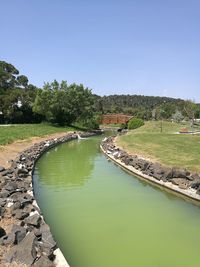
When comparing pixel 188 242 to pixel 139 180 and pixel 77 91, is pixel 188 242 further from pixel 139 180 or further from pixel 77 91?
pixel 77 91

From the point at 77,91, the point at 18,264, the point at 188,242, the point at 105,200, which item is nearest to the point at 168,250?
the point at 188,242

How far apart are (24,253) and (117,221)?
14.9 ft

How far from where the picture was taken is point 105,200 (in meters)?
13.7

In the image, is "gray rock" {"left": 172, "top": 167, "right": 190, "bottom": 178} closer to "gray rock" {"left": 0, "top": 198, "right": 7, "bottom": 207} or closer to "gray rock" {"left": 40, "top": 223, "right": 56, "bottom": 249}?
"gray rock" {"left": 0, "top": 198, "right": 7, "bottom": 207}

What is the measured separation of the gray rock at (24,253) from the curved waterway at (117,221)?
3.89 ft

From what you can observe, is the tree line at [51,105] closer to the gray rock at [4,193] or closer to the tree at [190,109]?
the tree at [190,109]

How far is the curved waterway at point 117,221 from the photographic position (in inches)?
333

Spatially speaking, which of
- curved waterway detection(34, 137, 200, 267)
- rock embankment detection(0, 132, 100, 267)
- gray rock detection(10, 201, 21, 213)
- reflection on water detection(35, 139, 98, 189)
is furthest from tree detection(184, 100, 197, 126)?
gray rock detection(10, 201, 21, 213)

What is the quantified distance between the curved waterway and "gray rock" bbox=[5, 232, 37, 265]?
118cm

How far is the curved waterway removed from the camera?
8469mm

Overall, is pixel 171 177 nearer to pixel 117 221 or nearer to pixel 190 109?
pixel 117 221

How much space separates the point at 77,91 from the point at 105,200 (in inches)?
1857

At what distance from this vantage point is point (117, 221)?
36.3 feet

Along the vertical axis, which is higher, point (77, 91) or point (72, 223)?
point (77, 91)
